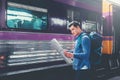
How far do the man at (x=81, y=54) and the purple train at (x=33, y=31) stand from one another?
69.6 inches

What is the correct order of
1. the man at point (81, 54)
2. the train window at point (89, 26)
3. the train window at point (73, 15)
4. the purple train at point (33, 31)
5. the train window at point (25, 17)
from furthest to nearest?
the train window at point (89, 26), the train window at point (73, 15), the train window at point (25, 17), the purple train at point (33, 31), the man at point (81, 54)

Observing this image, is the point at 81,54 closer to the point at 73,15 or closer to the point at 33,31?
the point at 33,31

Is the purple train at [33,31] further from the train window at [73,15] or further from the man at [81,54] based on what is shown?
the man at [81,54]

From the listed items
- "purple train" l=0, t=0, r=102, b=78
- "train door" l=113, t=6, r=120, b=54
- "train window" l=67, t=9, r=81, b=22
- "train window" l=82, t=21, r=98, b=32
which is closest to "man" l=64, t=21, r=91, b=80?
"purple train" l=0, t=0, r=102, b=78

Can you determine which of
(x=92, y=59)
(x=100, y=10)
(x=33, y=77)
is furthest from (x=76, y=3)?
(x=92, y=59)

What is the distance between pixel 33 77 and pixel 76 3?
2.82 metres

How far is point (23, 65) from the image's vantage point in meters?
5.89

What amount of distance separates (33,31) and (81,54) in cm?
243

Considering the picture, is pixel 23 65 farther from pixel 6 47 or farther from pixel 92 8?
pixel 92 8

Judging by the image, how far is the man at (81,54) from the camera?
4.06m

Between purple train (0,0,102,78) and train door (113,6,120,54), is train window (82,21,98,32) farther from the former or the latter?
train door (113,6,120,54)

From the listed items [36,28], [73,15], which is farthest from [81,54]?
[73,15]

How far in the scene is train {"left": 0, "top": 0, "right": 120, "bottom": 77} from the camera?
5523 millimetres

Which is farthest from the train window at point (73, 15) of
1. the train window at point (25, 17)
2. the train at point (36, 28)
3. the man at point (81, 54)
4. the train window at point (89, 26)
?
the man at point (81, 54)
